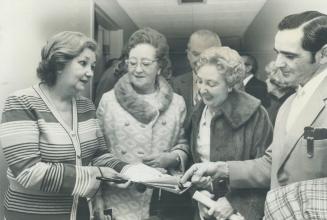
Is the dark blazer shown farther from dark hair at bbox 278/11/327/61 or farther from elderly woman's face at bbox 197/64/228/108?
dark hair at bbox 278/11/327/61

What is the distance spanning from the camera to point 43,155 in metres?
1.14

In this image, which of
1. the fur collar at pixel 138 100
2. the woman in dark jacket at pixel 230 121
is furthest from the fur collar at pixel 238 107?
the fur collar at pixel 138 100

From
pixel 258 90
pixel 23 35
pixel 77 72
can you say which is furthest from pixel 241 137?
pixel 23 35

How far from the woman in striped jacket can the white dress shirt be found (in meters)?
0.50

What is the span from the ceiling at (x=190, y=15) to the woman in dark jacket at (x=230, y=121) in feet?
0.47

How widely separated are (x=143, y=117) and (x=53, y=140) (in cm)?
31

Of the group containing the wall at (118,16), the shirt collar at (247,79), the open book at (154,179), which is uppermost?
the wall at (118,16)

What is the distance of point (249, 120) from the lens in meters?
1.25

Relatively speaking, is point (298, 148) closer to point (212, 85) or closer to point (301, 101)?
point (301, 101)

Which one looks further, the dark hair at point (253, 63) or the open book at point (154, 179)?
the dark hair at point (253, 63)

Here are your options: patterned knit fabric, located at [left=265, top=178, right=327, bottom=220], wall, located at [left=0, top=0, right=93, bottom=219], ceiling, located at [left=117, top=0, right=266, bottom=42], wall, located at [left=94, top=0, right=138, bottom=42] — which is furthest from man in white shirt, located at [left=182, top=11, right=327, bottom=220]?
wall, located at [left=0, top=0, right=93, bottom=219]

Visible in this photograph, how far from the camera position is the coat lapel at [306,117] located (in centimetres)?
104

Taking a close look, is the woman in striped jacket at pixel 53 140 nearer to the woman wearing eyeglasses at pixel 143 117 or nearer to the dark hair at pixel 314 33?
the woman wearing eyeglasses at pixel 143 117

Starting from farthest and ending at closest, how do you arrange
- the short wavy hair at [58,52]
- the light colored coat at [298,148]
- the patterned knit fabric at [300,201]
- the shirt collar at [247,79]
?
1. the shirt collar at [247,79]
2. the short wavy hair at [58,52]
3. the light colored coat at [298,148]
4. the patterned knit fabric at [300,201]
